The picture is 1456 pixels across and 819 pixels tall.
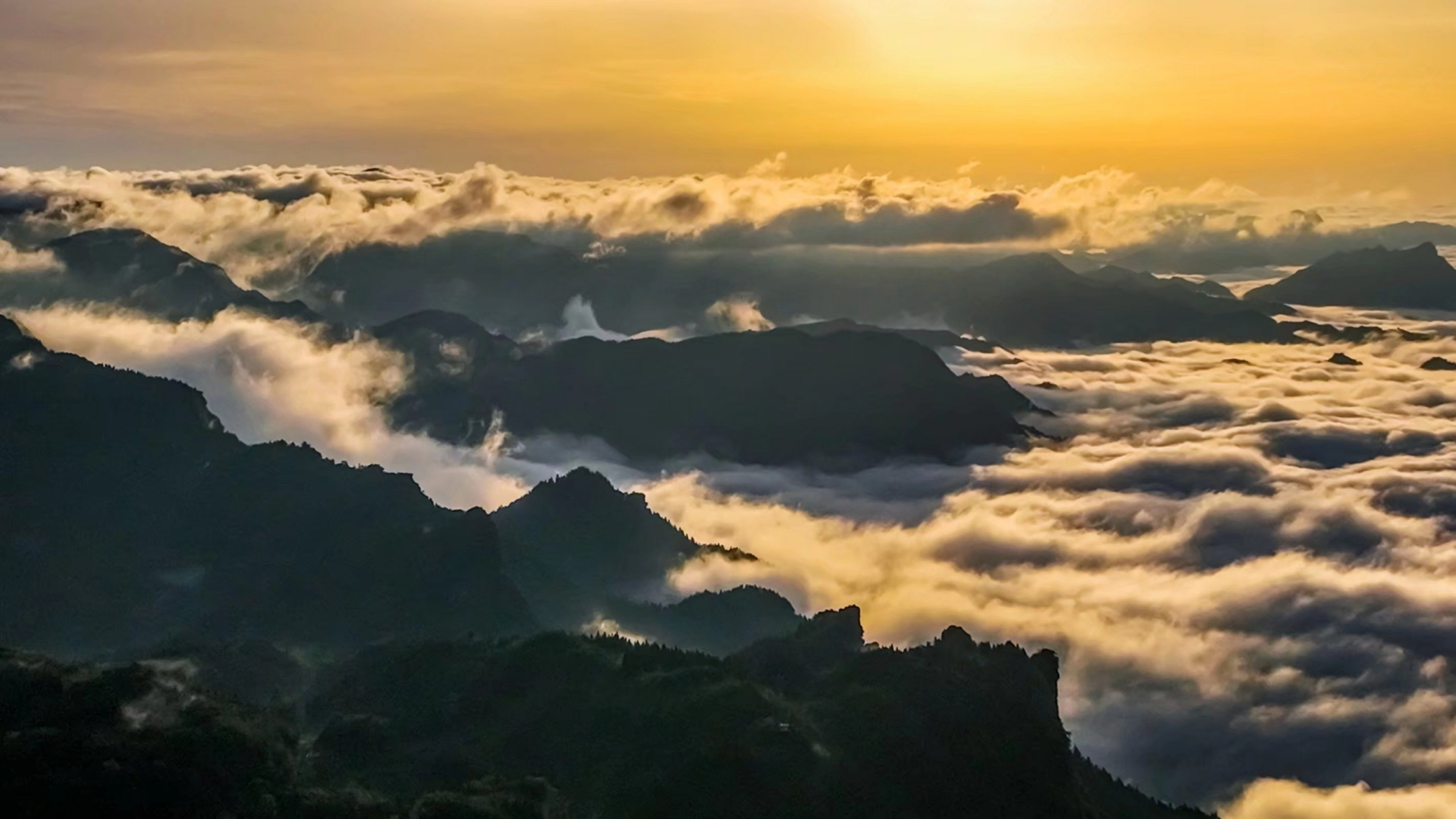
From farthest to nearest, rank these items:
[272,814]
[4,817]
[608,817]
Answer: [608,817]
[272,814]
[4,817]

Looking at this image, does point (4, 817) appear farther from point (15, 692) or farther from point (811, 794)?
point (811, 794)

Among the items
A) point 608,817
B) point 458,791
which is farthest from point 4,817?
point 608,817

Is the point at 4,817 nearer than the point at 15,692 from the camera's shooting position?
Yes

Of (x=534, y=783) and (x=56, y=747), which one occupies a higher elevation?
(x=56, y=747)

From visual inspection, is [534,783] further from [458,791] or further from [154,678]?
[154,678]

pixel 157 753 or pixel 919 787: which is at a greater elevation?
pixel 157 753

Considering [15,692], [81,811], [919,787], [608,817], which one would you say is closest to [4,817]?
[81,811]

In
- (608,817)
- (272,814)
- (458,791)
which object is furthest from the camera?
(608,817)

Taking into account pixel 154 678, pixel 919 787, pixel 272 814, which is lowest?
pixel 919 787

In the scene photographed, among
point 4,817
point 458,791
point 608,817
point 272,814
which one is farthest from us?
point 608,817
